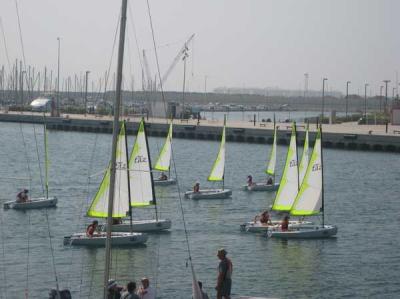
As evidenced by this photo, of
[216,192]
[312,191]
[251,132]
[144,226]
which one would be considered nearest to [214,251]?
[144,226]

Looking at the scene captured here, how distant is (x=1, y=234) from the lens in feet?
148

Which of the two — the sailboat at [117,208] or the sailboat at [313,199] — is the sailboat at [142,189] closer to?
the sailboat at [117,208]

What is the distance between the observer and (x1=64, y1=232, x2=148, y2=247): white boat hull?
41719 millimetres

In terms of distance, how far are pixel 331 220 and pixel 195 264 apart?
624 inches

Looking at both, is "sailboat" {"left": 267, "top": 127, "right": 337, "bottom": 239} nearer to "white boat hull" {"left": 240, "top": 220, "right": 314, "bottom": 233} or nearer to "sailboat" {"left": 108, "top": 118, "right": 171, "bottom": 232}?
"white boat hull" {"left": 240, "top": 220, "right": 314, "bottom": 233}

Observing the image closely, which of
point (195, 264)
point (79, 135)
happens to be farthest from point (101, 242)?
point (79, 135)

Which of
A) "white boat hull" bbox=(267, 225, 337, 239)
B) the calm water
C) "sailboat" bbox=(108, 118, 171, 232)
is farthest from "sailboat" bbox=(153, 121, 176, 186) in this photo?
"white boat hull" bbox=(267, 225, 337, 239)

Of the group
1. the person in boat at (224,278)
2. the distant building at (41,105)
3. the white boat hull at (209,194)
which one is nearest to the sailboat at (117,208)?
the white boat hull at (209,194)

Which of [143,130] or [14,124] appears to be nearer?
[143,130]

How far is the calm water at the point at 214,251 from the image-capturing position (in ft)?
118

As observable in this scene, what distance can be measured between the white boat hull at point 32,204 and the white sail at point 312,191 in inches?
584

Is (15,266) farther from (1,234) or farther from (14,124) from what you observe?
(14,124)

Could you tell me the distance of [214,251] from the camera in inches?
1674

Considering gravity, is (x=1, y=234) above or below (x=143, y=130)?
below
